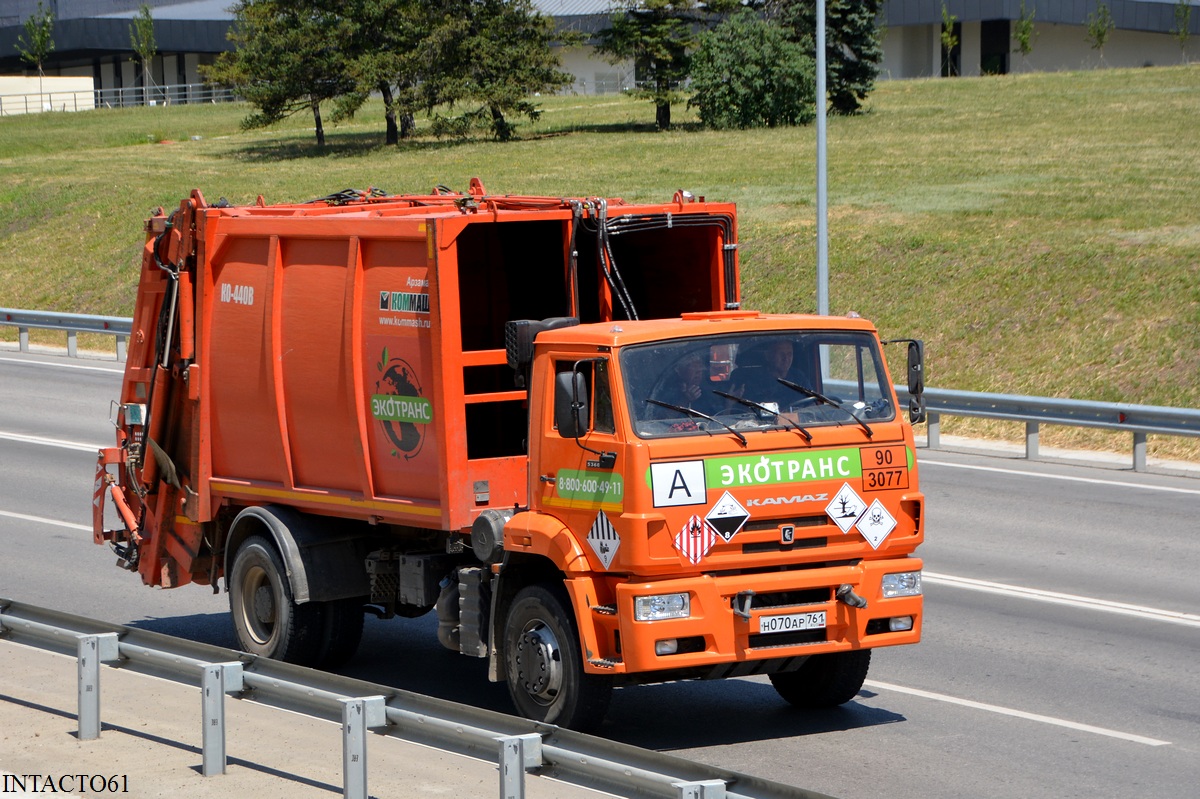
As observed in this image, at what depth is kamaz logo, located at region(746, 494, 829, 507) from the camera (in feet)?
27.3

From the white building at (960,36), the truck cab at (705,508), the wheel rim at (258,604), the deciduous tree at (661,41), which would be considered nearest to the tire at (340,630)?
the wheel rim at (258,604)

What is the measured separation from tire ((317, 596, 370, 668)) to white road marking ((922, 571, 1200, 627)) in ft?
16.3

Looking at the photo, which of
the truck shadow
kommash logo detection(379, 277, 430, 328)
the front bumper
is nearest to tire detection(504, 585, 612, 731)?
the front bumper

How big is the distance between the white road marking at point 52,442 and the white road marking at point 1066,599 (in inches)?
455

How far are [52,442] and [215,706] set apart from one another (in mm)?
14357

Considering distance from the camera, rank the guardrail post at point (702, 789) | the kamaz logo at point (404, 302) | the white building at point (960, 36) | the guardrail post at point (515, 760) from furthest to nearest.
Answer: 1. the white building at point (960, 36)
2. the kamaz logo at point (404, 302)
3. the guardrail post at point (515, 760)
4. the guardrail post at point (702, 789)

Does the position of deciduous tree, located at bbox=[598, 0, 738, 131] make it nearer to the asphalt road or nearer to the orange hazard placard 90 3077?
the asphalt road

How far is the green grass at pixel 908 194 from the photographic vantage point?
2655 centimetres

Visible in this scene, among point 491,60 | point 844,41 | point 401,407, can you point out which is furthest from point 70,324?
point 844,41

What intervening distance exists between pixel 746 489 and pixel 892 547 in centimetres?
96

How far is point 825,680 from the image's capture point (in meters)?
9.39

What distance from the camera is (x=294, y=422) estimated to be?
34.0 feet

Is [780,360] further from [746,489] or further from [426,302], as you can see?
[426,302]

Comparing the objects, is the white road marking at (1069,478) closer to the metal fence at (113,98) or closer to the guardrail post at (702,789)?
the guardrail post at (702,789)
